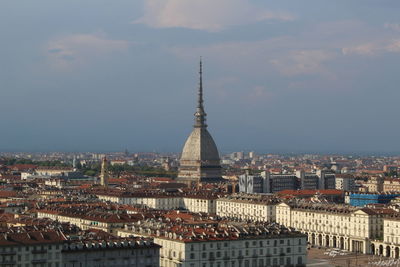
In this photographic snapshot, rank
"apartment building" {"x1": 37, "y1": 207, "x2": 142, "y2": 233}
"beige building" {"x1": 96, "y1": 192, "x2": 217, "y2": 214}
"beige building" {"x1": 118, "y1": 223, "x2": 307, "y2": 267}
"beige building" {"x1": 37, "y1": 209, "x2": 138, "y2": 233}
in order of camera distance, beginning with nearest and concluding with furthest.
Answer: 1. "beige building" {"x1": 118, "y1": 223, "x2": 307, "y2": 267}
2. "beige building" {"x1": 37, "y1": 209, "x2": 138, "y2": 233}
3. "apartment building" {"x1": 37, "y1": 207, "x2": 142, "y2": 233}
4. "beige building" {"x1": 96, "y1": 192, "x2": 217, "y2": 214}

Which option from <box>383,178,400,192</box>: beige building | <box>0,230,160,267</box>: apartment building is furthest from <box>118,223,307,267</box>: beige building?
<box>383,178,400,192</box>: beige building

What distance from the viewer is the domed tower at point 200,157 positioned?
171 m

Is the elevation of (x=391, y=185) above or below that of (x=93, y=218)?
above

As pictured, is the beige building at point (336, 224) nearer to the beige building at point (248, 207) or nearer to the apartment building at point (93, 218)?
the beige building at point (248, 207)

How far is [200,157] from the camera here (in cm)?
17162

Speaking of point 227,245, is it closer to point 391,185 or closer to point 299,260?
point 299,260

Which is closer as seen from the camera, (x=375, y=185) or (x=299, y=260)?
(x=299, y=260)

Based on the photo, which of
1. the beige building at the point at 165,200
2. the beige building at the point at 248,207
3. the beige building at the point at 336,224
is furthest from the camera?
the beige building at the point at 165,200

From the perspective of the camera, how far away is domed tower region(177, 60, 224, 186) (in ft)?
561

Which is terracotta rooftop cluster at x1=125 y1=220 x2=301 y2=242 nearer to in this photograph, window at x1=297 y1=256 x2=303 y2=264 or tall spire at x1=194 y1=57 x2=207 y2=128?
window at x1=297 y1=256 x2=303 y2=264

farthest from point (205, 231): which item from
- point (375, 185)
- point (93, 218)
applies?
point (375, 185)

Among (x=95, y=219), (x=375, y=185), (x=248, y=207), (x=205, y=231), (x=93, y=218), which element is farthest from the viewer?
(x=375, y=185)

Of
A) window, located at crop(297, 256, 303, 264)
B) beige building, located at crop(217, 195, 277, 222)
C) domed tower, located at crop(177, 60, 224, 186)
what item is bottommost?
window, located at crop(297, 256, 303, 264)

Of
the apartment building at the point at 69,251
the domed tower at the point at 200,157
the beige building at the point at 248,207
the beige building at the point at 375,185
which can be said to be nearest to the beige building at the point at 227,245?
the apartment building at the point at 69,251
